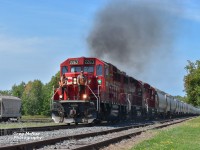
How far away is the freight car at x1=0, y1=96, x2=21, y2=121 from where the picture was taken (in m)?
46.6

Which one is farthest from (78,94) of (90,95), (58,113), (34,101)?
(34,101)

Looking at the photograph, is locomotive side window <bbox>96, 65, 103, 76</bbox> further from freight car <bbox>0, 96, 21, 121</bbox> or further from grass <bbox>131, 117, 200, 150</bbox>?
freight car <bbox>0, 96, 21, 121</bbox>

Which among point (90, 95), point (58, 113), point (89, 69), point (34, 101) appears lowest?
point (58, 113)

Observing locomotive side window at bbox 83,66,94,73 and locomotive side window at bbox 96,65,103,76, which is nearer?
locomotive side window at bbox 96,65,103,76

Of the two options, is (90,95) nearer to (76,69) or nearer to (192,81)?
(76,69)

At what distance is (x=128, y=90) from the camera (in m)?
34.1

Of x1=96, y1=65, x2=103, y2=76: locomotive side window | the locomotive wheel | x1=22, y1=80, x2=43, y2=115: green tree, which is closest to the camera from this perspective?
the locomotive wheel

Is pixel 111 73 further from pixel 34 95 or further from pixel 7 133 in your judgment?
pixel 34 95

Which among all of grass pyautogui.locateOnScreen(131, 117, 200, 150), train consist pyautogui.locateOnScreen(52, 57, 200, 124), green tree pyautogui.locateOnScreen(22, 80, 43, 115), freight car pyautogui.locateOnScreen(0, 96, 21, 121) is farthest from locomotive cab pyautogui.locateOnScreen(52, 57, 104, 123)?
green tree pyautogui.locateOnScreen(22, 80, 43, 115)

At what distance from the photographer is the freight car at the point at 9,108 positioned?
46.6 metres

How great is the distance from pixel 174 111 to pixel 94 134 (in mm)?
45807

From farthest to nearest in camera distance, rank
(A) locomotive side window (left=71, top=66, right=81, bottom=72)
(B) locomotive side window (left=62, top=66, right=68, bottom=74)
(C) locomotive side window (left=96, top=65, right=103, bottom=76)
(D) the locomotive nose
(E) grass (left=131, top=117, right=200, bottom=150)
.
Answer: (B) locomotive side window (left=62, top=66, right=68, bottom=74) < (A) locomotive side window (left=71, top=66, right=81, bottom=72) < (C) locomotive side window (left=96, top=65, right=103, bottom=76) < (D) the locomotive nose < (E) grass (left=131, top=117, right=200, bottom=150)

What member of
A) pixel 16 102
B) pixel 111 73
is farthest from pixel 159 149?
pixel 16 102

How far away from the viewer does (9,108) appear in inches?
1923
